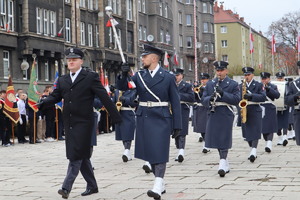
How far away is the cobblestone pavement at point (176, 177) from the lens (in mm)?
8852

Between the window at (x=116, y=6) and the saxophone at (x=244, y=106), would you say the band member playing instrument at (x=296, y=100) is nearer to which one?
the saxophone at (x=244, y=106)

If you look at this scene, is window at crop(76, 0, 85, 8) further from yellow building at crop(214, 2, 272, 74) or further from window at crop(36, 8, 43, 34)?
yellow building at crop(214, 2, 272, 74)

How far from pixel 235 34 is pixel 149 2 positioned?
41896 millimetres

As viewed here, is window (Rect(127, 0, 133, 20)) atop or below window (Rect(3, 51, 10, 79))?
atop

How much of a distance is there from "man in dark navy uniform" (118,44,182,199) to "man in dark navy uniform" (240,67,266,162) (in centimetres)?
402

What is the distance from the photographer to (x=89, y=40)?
44125mm

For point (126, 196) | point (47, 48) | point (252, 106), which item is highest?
point (47, 48)

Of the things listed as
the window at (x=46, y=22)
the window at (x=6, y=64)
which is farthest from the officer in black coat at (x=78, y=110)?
the window at (x=46, y=22)

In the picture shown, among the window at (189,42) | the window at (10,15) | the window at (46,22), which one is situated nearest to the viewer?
the window at (10,15)

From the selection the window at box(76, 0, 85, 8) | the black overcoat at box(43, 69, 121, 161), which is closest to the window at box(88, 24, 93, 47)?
the window at box(76, 0, 85, 8)

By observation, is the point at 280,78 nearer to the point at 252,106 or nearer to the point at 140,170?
the point at 252,106

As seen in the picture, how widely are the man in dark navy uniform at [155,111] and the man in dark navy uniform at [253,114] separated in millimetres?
4021

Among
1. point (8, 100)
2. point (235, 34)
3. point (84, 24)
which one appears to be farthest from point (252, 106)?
point (235, 34)

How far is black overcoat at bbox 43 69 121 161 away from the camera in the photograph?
8.54 m
